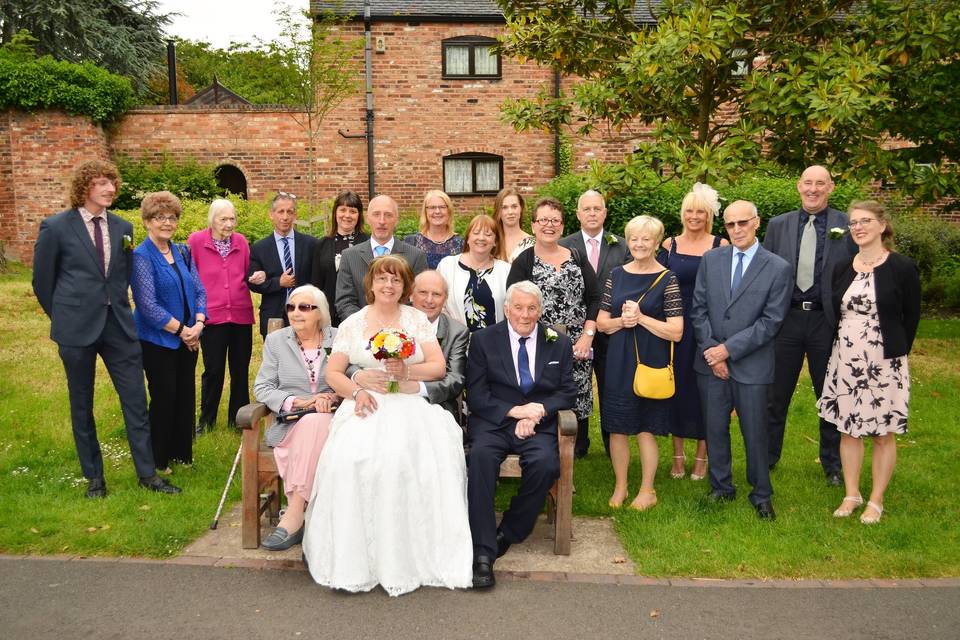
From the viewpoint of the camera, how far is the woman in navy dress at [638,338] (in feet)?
19.2

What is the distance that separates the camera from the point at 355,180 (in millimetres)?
20594

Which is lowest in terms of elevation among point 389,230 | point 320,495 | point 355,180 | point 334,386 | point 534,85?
point 320,495

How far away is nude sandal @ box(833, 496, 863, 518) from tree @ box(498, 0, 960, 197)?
3689 mm

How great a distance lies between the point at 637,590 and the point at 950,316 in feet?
43.3

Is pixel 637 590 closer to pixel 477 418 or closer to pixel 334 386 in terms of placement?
pixel 477 418

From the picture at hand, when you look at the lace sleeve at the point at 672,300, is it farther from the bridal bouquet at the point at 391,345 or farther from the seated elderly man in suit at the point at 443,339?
the bridal bouquet at the point at 391,345

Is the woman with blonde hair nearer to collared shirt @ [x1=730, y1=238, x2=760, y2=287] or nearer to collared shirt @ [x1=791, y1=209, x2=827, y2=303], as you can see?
collared shirt @ [x1=730, y1=238, x2=760, y2=287]

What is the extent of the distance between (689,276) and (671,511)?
174 centimetres

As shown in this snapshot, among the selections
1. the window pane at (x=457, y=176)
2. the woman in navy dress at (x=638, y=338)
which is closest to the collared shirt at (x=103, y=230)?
the woman in navy dress at (x=638, y=338)

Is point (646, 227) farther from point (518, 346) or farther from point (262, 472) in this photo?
point (262, 472)

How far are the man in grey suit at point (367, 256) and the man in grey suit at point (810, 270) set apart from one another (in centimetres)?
278

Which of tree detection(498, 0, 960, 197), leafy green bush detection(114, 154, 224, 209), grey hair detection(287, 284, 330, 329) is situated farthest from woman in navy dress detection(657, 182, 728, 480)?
leafy green bush detection(114, 154, 224, 209)

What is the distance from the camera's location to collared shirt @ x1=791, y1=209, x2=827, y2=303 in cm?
631

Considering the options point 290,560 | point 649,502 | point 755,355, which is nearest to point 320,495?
point 290,560
